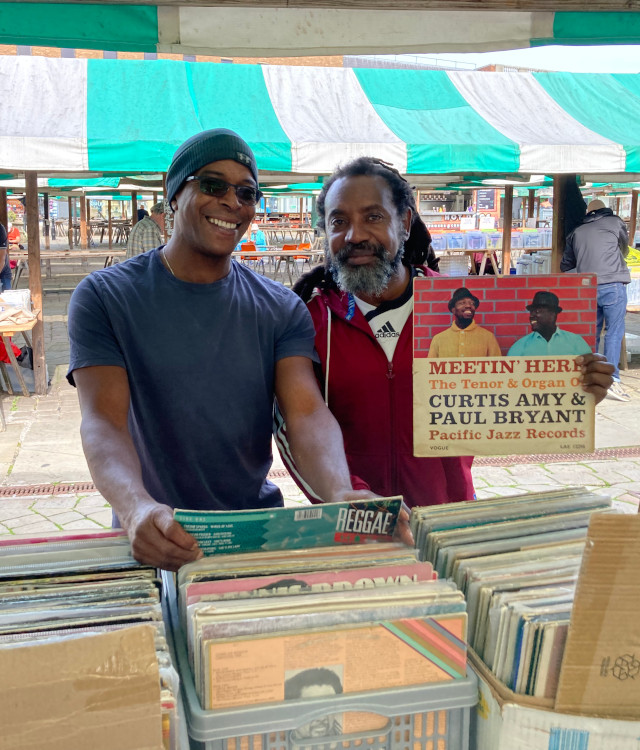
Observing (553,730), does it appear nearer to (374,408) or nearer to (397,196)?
(374,408)

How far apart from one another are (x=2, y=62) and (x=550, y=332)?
861 centimetres

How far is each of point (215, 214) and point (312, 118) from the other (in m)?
7.32

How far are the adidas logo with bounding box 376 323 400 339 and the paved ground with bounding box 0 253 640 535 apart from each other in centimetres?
334

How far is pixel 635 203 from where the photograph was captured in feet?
54.2

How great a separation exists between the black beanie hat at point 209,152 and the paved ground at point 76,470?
3466 mm

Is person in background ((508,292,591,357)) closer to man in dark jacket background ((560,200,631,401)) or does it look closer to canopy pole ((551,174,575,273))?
man in dark jacket background ((560,200,631,401))

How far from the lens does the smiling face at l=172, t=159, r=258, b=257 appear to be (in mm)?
1963

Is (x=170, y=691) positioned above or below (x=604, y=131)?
below

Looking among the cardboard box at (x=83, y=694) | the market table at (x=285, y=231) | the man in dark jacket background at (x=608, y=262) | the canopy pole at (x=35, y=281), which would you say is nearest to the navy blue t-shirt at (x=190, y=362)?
the cardboard box at (x=83, y=694)

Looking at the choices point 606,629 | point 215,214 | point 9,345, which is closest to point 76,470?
point 9,345

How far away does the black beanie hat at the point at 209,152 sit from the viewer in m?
1.94

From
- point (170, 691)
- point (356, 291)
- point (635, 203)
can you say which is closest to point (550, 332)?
point (356, 291)

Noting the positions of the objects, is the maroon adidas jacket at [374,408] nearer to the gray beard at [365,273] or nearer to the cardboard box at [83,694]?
the gray beard at [365,273]

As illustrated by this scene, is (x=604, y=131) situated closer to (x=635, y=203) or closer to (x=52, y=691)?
(x=635, y=203)
